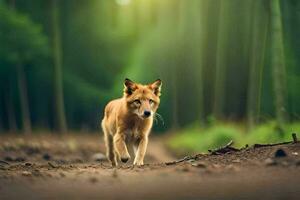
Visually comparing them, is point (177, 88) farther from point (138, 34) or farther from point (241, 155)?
point (241, 155)

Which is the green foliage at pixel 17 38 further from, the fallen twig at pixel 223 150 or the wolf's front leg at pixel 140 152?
the fallen twig at pixel 223 150

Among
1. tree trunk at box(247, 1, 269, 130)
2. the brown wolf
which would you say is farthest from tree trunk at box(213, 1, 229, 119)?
the brown wolf

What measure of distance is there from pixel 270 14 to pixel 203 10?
6.34 meters

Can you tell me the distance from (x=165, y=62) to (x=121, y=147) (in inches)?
815

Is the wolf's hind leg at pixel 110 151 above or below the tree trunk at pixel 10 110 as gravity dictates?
below

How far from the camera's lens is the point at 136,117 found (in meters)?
11.8

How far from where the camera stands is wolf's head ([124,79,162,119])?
11414 mm

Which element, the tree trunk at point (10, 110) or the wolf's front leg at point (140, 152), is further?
the tree trunk at point (10, 110)

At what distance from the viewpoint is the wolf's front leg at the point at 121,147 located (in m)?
11.3

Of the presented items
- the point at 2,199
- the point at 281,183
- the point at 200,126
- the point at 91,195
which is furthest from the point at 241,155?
the point at 200,126

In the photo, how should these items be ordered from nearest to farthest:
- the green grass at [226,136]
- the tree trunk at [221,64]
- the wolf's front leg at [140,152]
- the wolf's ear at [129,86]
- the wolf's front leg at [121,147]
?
the wolf's front leg at [121,147], the wolf's front leg at [140,152], the wolf's ear at [129,86], the green grass at [226,136], the tree trunk at [221,64]

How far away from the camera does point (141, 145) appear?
1170cm

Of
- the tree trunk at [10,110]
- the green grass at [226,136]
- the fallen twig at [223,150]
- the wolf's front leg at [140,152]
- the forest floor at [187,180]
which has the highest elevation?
the tree trunk at [10,110]

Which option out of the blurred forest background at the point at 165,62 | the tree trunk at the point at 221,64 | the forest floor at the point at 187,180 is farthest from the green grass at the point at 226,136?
the forest floor at the point at 187,180
